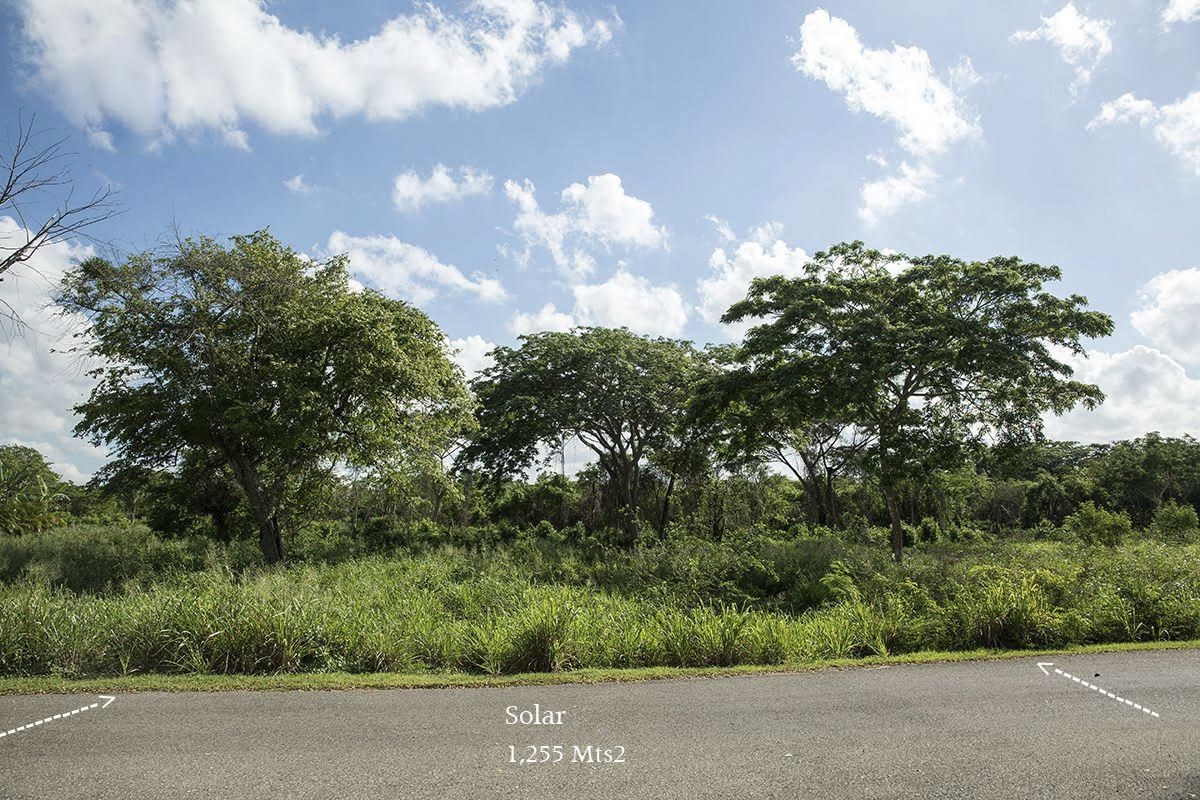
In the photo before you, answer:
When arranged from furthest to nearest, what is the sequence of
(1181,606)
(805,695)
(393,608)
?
(393,608)
(1181,606)
(805,695)

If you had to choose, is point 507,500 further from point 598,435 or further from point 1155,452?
point 1155,452

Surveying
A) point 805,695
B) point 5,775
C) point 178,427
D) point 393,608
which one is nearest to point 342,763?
point 5,775

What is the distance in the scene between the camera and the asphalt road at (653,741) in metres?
4.71

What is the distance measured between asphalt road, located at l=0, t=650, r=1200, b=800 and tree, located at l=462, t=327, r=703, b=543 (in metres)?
16.4

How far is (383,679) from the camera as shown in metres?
7.18

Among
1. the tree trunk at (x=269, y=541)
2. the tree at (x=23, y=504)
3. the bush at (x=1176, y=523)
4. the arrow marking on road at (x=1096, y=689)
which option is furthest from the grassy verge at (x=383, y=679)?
the tree at (x=23, y=504)

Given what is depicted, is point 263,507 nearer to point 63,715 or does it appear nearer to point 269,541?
point 269,541

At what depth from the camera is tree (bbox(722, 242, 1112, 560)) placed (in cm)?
1502

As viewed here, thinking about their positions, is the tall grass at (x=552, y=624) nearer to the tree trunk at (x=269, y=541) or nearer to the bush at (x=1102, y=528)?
the tree trunk at (x=269, y=541)

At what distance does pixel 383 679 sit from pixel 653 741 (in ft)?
10.7

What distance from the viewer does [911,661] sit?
7.84 m

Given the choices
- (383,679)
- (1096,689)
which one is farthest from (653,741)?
(1096,689)

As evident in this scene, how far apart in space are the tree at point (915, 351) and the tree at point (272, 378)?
29.5 feet

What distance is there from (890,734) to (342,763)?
4.35 m
